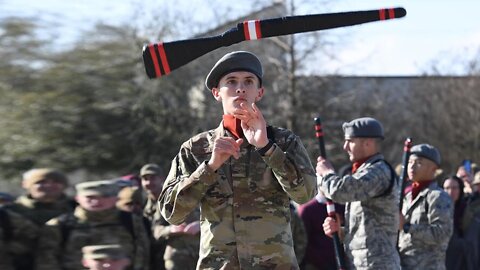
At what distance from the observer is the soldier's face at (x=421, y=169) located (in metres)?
7.66

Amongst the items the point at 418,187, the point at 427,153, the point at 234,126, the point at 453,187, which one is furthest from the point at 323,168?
the point at 453,187

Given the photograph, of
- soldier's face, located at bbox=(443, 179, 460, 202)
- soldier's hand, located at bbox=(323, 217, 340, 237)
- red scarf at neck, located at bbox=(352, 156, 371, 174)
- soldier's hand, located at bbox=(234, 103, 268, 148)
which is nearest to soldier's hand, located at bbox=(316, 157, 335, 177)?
red scarf at neck, located at bbox=(352, 156, 371, 174)

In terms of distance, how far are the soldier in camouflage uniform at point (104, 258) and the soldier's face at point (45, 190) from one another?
1253 mm

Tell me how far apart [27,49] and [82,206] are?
A: 14530mm

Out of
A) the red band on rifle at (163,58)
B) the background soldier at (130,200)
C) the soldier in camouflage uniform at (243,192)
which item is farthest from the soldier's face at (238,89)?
the background soldier at (130,200)

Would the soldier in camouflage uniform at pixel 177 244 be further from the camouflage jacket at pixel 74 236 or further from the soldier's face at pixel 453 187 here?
the soldier's face at pixel 453 187

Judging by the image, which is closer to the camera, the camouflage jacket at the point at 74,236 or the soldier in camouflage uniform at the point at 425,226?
the camouflage jacket at the point at 74,236

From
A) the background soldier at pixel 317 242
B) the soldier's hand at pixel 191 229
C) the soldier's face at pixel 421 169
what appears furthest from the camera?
the background soldier at pixel 317 242

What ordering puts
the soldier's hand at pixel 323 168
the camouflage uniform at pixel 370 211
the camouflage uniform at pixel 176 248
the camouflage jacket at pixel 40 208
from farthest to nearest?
the camouflage uniform at pixel 176 248
the camouflage jacket at pixel 40 208
the soldier's hand at pixel 323 168
the camouflage uniform at pixel 370 211

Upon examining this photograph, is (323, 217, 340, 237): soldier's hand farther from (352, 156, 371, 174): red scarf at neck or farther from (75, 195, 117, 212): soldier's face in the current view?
(75, 195, 117, 212): soldier's face

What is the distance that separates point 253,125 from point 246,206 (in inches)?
16.6

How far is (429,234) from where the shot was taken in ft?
23.3

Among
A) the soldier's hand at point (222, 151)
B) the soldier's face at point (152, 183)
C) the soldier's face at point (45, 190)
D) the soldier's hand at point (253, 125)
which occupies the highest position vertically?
the soldier's face at point (152, 183)

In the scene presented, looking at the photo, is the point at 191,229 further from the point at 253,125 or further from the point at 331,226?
the point at 253,125
